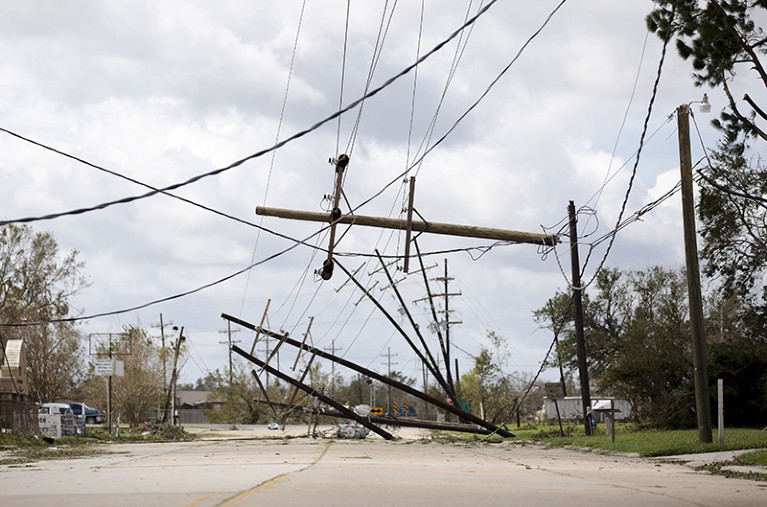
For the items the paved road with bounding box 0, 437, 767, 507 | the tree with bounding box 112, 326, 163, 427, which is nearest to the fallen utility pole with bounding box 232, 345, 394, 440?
the paved road with bounding box 0, 437, 767, 507

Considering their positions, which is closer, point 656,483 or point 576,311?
point 656,483

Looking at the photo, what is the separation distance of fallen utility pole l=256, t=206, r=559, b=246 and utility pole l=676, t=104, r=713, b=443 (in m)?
4.38

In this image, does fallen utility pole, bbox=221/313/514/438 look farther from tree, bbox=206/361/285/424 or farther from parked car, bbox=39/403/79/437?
tree, bbox=206/361/285/424

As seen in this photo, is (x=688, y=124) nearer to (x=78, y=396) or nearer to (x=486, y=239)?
(x=486, y=239)

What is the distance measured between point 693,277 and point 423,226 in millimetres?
6919

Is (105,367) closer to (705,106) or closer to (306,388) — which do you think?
(306,388)

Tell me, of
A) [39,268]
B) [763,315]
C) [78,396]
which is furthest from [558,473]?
[78,396]

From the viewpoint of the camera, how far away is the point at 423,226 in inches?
1130

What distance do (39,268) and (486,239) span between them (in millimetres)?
50315

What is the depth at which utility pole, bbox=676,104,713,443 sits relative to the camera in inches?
1032

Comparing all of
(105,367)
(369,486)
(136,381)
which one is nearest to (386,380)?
(369,486)

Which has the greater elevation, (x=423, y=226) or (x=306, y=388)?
(x=423, y=226)

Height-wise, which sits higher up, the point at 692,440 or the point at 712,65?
the point at 712,65

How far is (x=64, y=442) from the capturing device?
1721 inches
